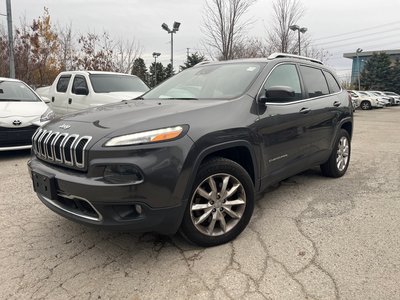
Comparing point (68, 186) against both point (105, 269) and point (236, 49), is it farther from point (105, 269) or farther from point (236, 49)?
point (236, 49)

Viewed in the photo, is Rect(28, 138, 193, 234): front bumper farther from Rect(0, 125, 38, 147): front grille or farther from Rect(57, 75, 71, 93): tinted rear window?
Rect(57, 75, 71, 93): tinted rear window

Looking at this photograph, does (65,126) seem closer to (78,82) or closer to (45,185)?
(45,185)

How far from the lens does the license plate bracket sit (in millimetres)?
2721

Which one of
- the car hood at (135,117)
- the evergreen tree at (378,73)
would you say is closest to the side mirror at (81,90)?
the car hood at (135,117)

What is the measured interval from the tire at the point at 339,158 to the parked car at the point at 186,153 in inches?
39.2

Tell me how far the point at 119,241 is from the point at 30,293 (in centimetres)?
87

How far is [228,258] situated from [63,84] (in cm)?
813


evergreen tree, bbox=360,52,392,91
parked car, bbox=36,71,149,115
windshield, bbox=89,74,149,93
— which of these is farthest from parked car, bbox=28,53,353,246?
evergreen tree, bbox=360,52,392,91

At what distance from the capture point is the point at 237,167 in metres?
3.06

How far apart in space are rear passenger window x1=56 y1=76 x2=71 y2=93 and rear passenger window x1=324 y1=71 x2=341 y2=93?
6799 mm

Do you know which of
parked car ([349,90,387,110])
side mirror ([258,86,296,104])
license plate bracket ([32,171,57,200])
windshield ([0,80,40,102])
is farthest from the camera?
parked car ([349,90,387,110])

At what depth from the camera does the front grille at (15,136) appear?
6175 millimetres

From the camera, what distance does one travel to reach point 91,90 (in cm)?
843

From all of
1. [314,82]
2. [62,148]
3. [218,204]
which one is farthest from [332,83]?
[62,148]
